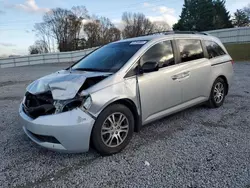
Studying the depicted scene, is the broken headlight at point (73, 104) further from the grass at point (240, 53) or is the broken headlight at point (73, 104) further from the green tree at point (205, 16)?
the green tree at point (205, 16)

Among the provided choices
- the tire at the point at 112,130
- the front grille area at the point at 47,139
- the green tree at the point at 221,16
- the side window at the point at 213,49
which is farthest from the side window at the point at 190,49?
the green tree at the point at 221,16

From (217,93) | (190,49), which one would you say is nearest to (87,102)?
(190,49)

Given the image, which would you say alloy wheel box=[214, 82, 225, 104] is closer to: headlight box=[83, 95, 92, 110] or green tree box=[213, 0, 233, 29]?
headlight box=[83, 95, 92, 110]

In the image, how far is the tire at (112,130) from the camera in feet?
9.38

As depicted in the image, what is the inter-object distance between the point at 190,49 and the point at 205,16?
4163cm

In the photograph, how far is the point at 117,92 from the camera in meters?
3.02

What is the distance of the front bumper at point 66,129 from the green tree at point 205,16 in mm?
41712

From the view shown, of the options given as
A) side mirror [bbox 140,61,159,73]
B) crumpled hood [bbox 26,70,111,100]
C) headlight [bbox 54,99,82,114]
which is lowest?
headlight [bbox 54,99,82,114]

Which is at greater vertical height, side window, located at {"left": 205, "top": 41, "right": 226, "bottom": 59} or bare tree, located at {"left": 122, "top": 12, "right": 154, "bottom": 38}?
bare tree, located at {"left": 122, "top": 12, "right": 154, "bottom": 38}

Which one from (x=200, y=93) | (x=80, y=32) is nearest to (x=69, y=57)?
(x=200, y=93)

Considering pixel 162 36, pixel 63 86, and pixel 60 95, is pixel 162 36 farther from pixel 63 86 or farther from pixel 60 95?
pixel 60 95

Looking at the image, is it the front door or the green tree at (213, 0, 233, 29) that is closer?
the front door

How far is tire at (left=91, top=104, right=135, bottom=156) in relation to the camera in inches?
113

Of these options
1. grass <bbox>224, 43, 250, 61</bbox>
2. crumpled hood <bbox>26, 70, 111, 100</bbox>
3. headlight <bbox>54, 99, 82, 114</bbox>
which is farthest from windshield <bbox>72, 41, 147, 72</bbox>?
grass <bbox>224, 43, 250, 61</bbox>
